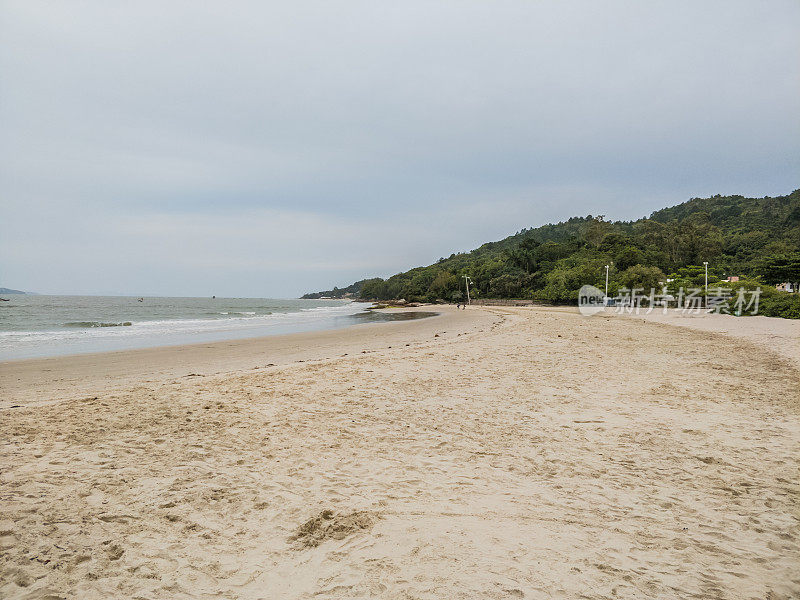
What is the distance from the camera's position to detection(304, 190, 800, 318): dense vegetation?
162ft

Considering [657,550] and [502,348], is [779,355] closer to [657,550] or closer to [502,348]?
Answer: [502,348]

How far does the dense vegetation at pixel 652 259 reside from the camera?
162 ft

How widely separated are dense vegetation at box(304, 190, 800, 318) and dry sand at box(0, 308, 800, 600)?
1443 inches

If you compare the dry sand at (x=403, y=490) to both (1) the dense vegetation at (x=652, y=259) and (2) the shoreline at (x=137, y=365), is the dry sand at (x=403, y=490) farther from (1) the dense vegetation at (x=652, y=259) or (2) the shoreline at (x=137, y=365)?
(1) the dense vegetation at (x=652, y=259)

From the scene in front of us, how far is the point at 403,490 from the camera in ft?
12.7

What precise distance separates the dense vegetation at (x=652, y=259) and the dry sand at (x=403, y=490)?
120 ft

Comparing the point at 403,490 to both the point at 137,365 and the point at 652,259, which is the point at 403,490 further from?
the point at 652,259

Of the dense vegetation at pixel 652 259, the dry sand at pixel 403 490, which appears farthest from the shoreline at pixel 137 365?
the dense vegetation at pixel 652 259

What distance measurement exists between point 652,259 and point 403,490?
85.6 m

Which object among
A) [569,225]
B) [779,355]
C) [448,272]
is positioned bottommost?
[779,355]

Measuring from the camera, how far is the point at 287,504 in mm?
3588

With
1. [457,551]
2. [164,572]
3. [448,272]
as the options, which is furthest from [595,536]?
[448,272]

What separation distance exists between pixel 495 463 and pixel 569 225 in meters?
177

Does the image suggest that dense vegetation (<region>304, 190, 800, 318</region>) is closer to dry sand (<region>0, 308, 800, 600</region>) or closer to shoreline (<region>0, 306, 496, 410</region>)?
dry sand (<region>0, 308, 800, 600</region>)
